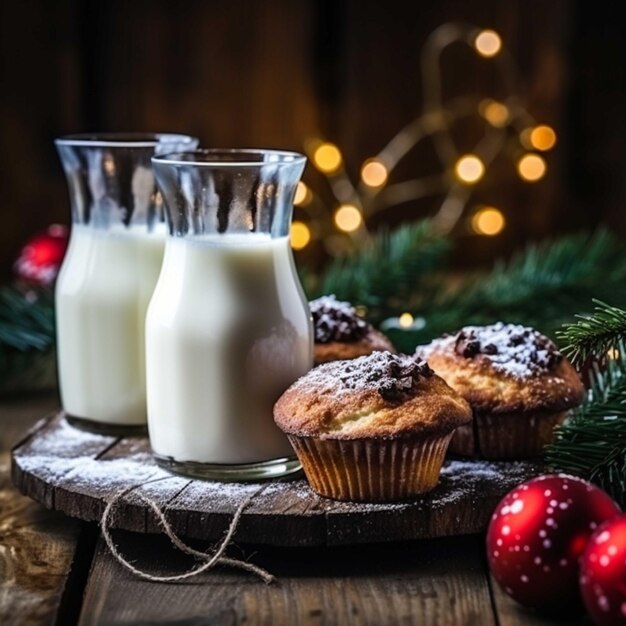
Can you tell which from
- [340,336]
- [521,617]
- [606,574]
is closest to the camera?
[606,574]

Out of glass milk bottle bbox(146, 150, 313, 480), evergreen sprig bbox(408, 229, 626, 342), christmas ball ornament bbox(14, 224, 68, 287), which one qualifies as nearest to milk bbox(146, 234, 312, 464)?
glass milk bottle bbox(146, 150, 313, 480)

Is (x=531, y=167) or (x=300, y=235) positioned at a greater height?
(x=531, y=167)

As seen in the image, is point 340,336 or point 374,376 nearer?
point 374,376

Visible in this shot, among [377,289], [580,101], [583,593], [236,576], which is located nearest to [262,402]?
[236,576]

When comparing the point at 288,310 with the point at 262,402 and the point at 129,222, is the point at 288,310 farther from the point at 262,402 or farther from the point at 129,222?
the point at 129,222

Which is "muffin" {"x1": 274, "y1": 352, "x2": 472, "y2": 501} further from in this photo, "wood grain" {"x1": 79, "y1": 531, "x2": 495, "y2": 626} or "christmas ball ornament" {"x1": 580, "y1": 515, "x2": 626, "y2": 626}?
"christmas ball ornament" {"x1": 580, "y1": 515, "x2": 626, "y2": 626}

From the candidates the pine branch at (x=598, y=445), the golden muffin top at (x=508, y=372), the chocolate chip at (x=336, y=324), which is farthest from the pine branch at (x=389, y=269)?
the pine branch at (x=598, y=445)

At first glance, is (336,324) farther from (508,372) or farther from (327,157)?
(327,157)

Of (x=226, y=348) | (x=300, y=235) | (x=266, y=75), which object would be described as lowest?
(x=300, y=235)

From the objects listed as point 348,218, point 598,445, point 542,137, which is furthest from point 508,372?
point 542,137
